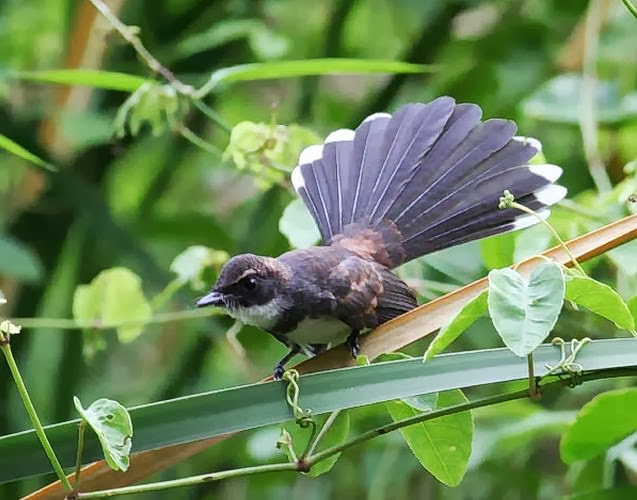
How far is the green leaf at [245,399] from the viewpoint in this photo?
542mm

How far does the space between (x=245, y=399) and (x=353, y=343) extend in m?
0.17

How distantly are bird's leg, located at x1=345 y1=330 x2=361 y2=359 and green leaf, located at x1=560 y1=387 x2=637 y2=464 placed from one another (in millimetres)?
166

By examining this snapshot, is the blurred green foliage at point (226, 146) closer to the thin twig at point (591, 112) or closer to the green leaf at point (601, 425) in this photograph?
the thin twig at point (591, 112)

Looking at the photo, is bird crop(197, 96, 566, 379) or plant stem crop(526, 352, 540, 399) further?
bird crop(197, 96, 566, 379)

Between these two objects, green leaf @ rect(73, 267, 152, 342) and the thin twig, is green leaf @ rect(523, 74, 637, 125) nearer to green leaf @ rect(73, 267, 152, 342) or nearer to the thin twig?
the thin twig

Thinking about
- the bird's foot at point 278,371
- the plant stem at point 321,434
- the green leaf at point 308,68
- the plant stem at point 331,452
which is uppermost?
the green leaf at point 308,68

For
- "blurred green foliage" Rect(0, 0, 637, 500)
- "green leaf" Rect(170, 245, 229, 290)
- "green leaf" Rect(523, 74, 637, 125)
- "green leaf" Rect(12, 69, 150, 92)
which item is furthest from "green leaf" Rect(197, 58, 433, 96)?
"green leaf" Rect(523, 74, 637, 125)

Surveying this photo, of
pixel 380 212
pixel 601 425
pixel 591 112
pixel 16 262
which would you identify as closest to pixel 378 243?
pixel 380 212

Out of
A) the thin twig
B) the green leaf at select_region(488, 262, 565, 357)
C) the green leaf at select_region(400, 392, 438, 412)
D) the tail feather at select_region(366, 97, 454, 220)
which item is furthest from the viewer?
the thin twig

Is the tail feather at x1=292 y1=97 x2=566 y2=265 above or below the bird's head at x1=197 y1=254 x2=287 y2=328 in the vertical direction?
above

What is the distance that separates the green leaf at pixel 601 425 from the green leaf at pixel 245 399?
0.18m

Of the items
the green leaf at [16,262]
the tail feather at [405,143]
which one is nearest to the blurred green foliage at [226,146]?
the green leaf at [16,262]

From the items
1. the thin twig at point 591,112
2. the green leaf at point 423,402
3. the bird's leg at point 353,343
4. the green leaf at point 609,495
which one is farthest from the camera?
the thin twig at point 591,112

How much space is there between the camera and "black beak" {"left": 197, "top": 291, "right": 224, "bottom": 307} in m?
0.75
